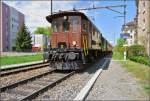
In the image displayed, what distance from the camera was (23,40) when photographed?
3617 inches

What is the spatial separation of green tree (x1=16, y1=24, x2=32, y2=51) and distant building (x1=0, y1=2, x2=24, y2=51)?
→ 280 inches

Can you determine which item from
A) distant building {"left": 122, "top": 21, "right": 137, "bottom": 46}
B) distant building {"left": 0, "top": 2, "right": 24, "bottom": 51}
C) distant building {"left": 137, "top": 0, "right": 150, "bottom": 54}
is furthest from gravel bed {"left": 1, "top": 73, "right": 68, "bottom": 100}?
distant building {"left": 0, "top": 2, "right": 24, "bottom": 51}

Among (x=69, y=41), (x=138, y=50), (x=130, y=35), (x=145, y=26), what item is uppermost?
(x=145, y=26)

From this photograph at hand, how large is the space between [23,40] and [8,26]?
1538cm

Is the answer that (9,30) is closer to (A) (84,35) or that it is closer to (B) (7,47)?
(B) (7,47)

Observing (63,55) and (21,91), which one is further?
(63,55)

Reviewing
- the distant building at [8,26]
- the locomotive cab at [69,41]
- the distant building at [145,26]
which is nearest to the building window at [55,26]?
the locomotive cab at [69,41]

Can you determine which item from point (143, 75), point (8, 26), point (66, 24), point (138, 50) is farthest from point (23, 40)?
point (143, 75)

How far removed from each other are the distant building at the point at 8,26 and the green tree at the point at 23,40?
7.10m

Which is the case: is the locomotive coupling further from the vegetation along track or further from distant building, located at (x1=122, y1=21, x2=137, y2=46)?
distant building, located at (x1=122, y1=21, x2=137, y2=46)

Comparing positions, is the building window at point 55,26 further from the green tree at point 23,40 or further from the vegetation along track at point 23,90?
the green tree at point 23,40

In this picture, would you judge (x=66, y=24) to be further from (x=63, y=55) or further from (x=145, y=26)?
(x=145, y=26)

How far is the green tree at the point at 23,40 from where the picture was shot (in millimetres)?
91250

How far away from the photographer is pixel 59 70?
68.0 ft
